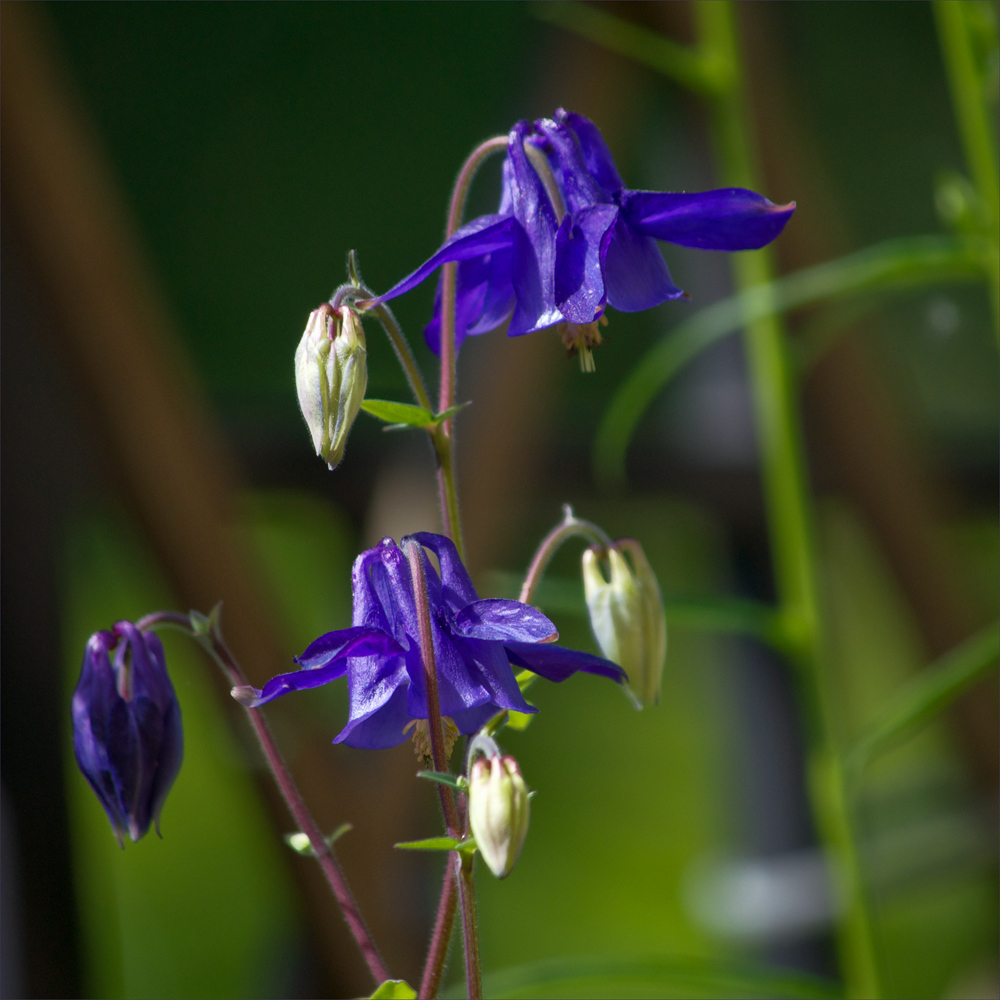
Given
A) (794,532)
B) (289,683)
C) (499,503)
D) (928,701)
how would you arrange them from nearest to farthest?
(289,683), (928,701), (794,532), (499,503)

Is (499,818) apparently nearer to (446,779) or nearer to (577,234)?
(446,779)

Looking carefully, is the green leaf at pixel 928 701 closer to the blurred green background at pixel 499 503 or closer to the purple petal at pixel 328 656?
the blurred green background at pixel 499 503

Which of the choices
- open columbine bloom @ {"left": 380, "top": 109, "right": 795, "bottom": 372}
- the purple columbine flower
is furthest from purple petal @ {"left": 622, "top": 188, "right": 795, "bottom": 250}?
the purple columbine flower

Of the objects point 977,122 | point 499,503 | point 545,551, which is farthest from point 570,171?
point 499,503

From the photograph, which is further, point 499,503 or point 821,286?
point 499,503

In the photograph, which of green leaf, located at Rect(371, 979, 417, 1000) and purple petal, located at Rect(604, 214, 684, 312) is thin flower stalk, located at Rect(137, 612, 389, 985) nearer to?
green leaf, located at Rect(371, 979, 417, 1000)

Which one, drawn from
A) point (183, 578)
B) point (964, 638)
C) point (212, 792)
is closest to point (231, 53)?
point (183, 578)

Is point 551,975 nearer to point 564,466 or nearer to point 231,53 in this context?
point 564,466
